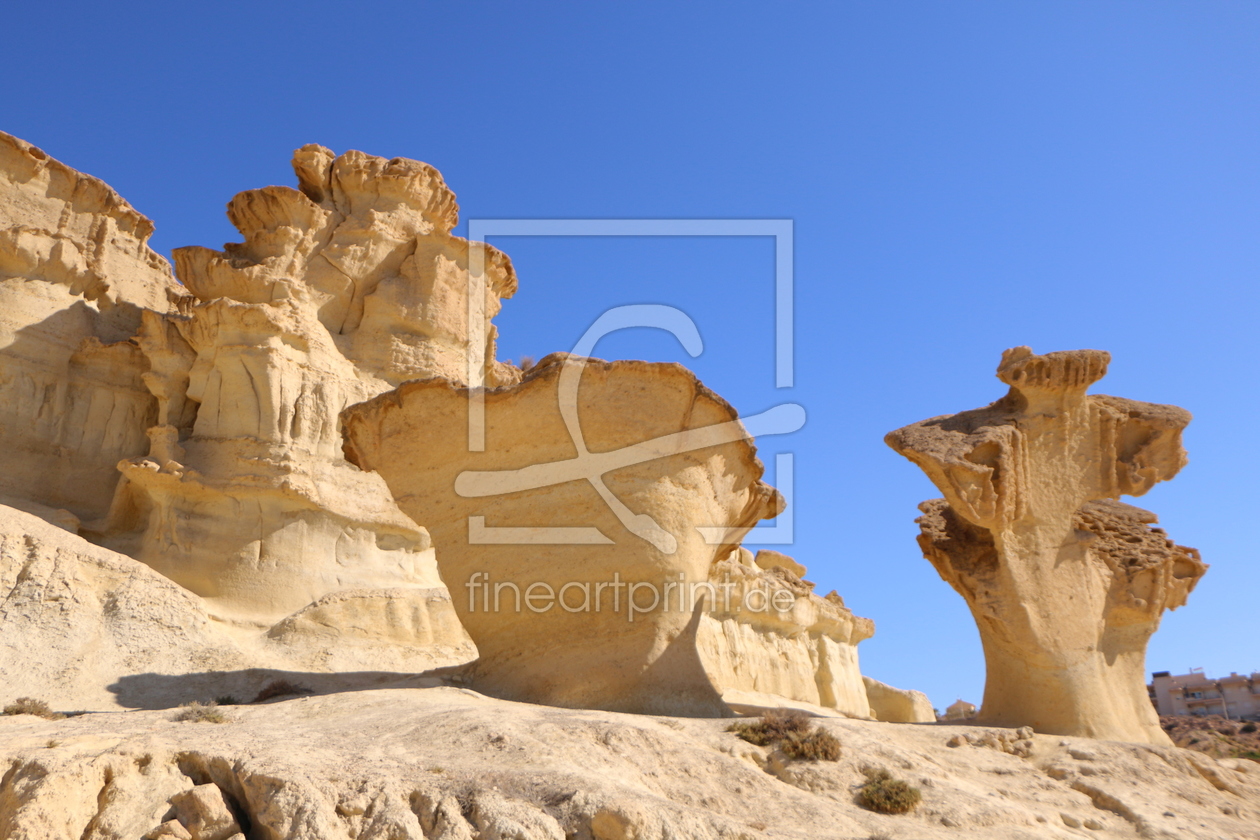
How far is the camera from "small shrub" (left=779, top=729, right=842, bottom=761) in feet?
24.6

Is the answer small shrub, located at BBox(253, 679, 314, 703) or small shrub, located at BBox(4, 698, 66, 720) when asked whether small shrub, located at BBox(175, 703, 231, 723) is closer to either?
small shrub, located at BBox(4, 698, 66, 720)

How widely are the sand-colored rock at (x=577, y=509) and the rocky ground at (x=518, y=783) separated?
1.65 metres

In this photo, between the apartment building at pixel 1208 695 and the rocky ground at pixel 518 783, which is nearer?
the rocky ground at pixel 518 783

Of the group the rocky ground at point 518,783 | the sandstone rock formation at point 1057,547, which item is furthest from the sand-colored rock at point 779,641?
the rocky ground at point 518,783

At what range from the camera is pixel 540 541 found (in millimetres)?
10930

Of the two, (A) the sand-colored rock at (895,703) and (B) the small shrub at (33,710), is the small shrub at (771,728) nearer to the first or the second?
(B) the small shrub at (33,710)

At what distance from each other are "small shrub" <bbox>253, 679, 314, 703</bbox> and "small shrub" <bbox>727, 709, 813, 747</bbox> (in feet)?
21.9

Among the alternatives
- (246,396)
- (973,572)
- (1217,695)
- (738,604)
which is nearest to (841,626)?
(738,604)

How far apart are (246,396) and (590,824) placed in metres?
17.2

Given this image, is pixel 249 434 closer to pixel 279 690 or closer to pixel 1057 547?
pixel 279 690

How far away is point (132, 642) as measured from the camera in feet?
45.7

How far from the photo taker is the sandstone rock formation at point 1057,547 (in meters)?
11.3

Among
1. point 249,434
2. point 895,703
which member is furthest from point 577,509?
point 895,703

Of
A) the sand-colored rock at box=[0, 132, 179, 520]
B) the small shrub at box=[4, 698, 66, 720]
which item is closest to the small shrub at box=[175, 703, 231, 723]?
the small shrub at box=[4, 698, 66, 720]
